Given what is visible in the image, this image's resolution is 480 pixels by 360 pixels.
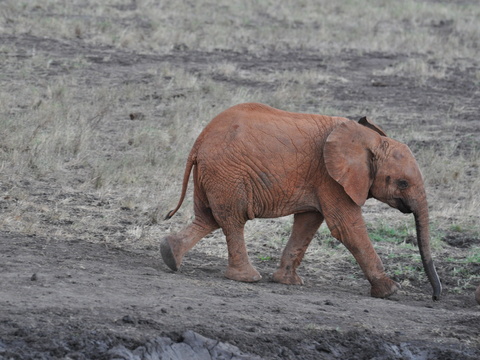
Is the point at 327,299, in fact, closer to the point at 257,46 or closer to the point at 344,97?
the point at 344,97

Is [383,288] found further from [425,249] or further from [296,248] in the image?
[296,248]

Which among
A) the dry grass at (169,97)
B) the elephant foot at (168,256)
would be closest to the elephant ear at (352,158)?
the elephant foot at (168,256)

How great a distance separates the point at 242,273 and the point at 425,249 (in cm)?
152

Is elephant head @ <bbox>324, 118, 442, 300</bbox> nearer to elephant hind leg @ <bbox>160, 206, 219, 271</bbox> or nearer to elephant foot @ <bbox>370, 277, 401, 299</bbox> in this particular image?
elephant foot @ <bbox>370, 277, 401, 299</bbox>

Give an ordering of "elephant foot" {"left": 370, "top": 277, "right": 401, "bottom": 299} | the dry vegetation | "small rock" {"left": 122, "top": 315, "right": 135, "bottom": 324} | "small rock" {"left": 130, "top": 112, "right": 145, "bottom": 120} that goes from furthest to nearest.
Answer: "small rock" {"left": 130, "top": 112, "right": 145, "bottom": 120} < the dry vegetation < "elephant foot" {"left": 370, "top": 277, "right": 401, "bottom": 299} < "small rock" {"left": 122, "top": 315, "right": 135, "bottom": 324}

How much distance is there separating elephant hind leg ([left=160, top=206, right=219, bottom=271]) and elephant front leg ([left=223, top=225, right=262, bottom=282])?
0.23m

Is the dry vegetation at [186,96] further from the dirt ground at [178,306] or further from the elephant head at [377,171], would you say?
the elephant head at [377,171]

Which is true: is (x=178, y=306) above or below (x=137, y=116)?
above

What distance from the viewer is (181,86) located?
56.7 feet

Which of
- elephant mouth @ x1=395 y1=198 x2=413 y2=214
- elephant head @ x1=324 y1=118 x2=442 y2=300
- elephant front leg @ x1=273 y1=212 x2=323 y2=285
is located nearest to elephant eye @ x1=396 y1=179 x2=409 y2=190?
elephant head @ x1=324 y1=118 x2=442 y2=300

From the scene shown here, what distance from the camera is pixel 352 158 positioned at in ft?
25.2

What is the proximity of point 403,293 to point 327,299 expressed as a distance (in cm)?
110

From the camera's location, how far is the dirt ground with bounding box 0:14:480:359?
5.72 metres

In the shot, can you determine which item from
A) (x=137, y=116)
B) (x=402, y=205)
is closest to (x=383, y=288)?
(x=402, y=205)
